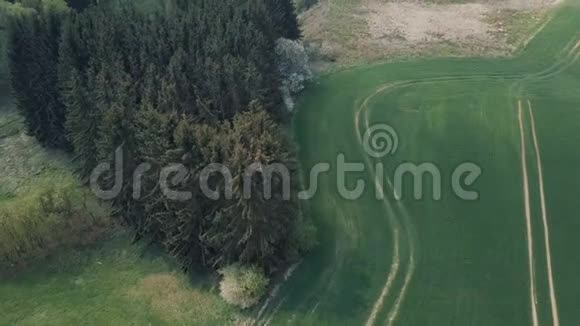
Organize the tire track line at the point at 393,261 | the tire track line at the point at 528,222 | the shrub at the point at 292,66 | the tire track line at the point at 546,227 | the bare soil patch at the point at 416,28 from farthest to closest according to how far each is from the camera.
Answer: the bare soil patch at the point at 416,28 < the shrub at the point at 292,66 < the tire track line at the point at 393,261 < the tire track line at the point at 528,222 < the tire track line at the point at 546,227

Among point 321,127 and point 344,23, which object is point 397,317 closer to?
point 321,127

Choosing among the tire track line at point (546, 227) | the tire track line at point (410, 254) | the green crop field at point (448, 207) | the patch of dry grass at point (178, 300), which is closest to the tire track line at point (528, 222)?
the green crop field at point (448, 207)

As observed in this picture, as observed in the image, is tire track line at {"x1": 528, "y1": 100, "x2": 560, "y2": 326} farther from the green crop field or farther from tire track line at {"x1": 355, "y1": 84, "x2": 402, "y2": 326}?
tire track line at {"x1": 355, "y1": 84, "x2": 402, "y2": 326}

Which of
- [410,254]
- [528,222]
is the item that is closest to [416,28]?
A: [528,222]

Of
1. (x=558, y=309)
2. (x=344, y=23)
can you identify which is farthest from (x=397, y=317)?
(x=344, y=23)

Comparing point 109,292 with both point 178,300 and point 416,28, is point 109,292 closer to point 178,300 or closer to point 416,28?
point 178,300

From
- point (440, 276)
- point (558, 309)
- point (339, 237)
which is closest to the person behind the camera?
point (558, 309)

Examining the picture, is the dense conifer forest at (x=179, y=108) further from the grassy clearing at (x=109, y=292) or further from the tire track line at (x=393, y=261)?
the tire track line at (x=393, y=261)
